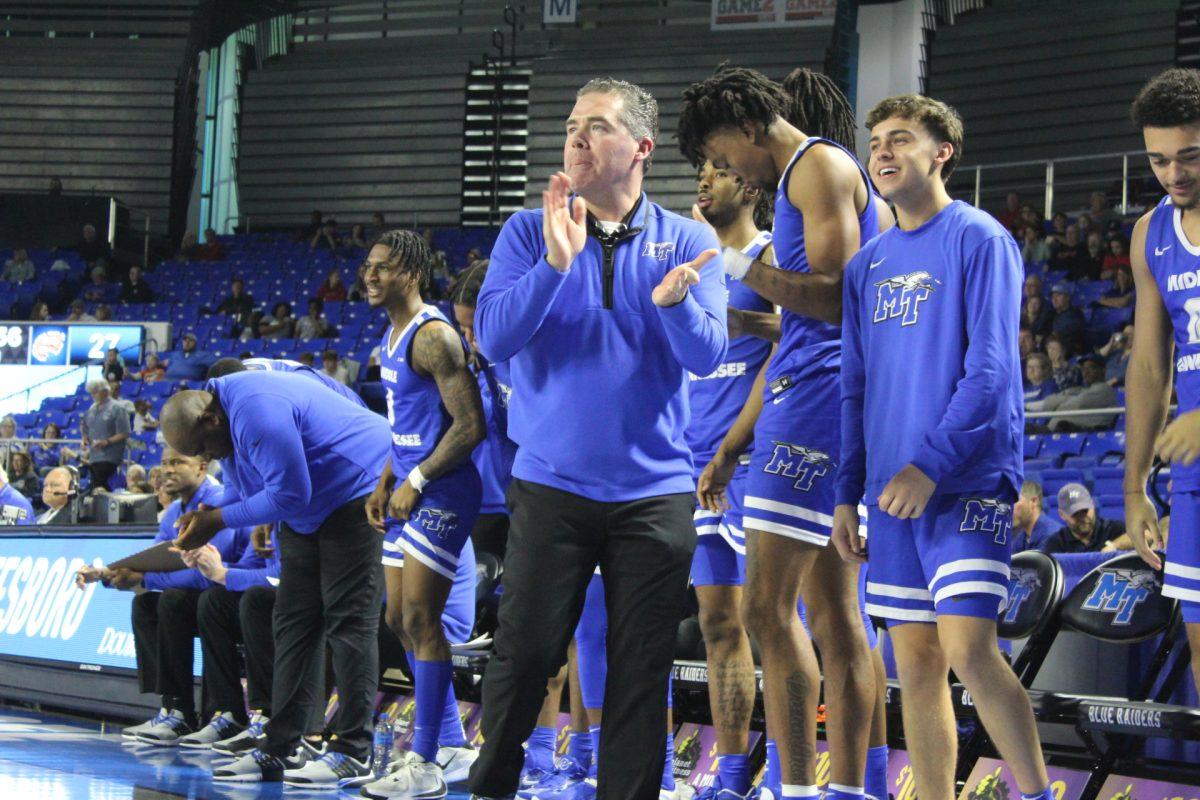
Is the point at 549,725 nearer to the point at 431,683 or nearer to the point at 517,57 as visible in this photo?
the point at 431,683

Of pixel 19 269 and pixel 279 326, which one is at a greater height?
pixel 19 269

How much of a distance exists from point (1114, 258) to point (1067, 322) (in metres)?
1.79

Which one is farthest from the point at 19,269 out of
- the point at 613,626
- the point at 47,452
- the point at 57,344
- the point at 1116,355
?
the point at 613,626

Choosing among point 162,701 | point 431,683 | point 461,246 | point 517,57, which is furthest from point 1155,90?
point 517,57

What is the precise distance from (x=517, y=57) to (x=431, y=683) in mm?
19571

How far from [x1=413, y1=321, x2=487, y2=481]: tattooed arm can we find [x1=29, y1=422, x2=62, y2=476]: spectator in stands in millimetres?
12713

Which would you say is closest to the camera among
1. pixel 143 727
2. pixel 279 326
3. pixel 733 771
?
pixel 733 771

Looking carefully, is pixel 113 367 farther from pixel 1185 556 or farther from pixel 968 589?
pixel 1185 556

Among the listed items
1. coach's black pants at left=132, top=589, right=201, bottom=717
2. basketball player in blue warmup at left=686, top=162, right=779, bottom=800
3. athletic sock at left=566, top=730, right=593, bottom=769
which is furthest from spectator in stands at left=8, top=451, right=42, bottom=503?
basketball player in blue warmup at left=686, top=162, right=779, bottom=800

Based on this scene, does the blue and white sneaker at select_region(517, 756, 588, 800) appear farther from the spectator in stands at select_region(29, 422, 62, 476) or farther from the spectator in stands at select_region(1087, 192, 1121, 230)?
the spectator in stands at select_region(29, 422, 62, 476)

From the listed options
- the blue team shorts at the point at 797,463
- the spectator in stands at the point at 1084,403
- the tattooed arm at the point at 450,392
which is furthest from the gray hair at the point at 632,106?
the spectator in stands at the point at 1084,403

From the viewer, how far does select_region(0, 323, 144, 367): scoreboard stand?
791 inches

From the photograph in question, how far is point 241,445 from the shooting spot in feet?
18.5

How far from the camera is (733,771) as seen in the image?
4133mm
